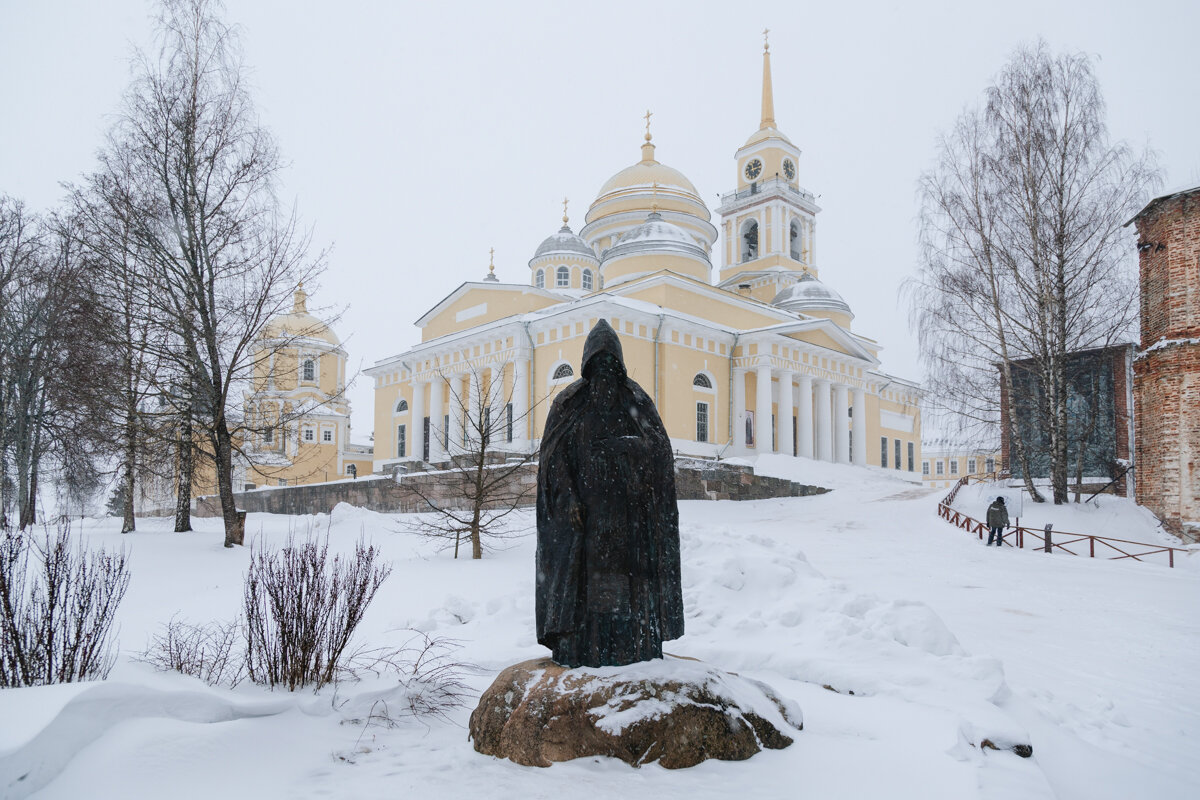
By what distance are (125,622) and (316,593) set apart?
177 inches

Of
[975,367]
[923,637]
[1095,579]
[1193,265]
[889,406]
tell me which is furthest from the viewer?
[889,406]

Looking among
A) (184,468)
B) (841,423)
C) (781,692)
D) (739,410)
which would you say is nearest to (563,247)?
(739,410)

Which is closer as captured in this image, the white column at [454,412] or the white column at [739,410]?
the white column at [454,412]

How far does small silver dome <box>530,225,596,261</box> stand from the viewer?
38562 millimetres

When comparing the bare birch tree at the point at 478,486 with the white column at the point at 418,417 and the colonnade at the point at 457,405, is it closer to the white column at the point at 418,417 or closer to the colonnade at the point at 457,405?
the colonnade at the point at 457,405

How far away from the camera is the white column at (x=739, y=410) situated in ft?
96.5

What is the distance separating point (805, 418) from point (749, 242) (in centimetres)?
1618

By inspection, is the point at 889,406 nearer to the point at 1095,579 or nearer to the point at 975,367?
the point at 975,367

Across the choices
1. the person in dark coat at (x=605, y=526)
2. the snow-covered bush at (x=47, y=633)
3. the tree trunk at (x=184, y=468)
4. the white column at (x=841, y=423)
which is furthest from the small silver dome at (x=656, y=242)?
the snow-covered bush at (x=47, y=633)

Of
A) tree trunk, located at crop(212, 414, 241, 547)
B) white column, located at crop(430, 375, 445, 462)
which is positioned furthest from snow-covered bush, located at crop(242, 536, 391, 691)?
white column, located at crop(430, 375, 445, 462)

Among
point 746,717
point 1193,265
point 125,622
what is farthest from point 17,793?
point 1193,265

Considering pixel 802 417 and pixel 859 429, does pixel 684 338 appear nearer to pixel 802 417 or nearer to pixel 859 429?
pixel 802 417

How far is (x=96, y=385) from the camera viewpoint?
13617 millimetres

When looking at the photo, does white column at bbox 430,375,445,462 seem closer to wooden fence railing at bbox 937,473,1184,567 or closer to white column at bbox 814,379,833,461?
white column at bbox 814,379,833,461
